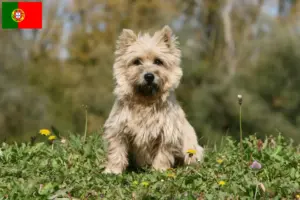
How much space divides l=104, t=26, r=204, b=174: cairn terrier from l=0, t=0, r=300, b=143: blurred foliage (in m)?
3.12

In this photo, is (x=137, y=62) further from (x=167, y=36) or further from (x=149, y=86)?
(x=167, y=36)

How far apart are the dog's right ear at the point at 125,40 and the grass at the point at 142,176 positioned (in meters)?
1.18

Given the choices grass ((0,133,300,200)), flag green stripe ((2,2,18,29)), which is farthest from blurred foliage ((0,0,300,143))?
flag green stripe ((2,2,18,29))

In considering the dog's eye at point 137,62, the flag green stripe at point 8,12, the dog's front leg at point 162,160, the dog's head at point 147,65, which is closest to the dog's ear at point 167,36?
the dog's head at point 147,65

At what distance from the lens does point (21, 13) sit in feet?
40.8

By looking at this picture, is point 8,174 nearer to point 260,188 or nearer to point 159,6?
point 260,188

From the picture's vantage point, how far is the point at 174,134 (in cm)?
598

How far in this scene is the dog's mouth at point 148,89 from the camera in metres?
5.91

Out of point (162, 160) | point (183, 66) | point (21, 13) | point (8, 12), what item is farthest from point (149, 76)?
point (183, 66)

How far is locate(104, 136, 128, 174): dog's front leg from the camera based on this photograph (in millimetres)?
5930

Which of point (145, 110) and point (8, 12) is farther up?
point (8, 12)

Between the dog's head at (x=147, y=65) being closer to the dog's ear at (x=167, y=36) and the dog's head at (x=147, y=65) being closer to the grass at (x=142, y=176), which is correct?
the dog's ear at (x=167, y=36)

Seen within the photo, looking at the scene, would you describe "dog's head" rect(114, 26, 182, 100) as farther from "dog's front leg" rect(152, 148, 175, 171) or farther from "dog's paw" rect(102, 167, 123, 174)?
"dog's paw" rect(102, 167, 123, 174)

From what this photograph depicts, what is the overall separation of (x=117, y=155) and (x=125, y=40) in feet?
4.39
